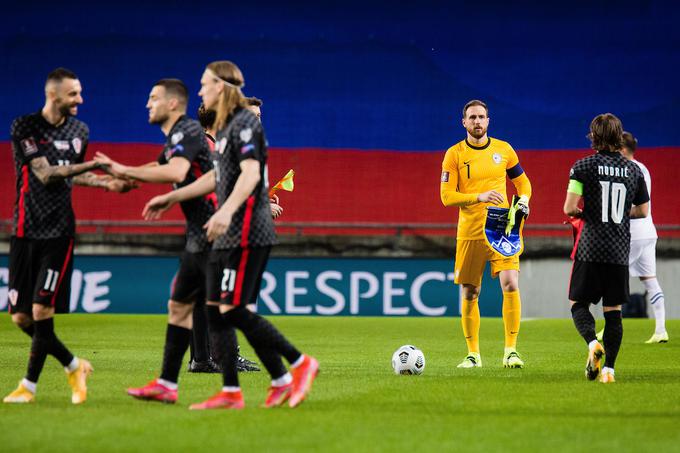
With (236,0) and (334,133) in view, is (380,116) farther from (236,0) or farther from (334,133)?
(236,0)

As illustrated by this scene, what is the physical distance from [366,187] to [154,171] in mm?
14639

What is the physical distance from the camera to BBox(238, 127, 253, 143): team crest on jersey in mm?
5648

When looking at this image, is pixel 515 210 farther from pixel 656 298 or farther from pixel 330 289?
pixel 330 289

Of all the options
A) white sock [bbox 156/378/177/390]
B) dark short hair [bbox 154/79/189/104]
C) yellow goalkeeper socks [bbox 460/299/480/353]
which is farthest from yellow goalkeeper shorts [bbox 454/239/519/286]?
white sock [bbox 156/378/177/390]

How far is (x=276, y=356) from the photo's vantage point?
585 cm

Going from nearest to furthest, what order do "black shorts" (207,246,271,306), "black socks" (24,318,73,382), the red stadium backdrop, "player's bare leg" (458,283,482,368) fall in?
"black shorts" (207,246,271,306), "black socks" (24,318,73,382), "player's bare leg" (458,283,482,368), the red stadium backdrop

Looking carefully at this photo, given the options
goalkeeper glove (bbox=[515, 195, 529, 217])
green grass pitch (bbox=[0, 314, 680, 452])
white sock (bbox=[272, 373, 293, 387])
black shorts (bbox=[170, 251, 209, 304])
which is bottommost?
green grass pitch (bbox=[0, 314, 680, 452])

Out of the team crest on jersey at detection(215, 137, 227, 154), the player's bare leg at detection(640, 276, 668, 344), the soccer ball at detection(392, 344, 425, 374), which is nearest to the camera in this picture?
the team crest on jersey at detection(215, 137, 227, 154)

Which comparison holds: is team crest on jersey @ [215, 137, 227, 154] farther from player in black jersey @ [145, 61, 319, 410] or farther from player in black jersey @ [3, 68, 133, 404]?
player in black jersey @ [3, 68, 133, 404]

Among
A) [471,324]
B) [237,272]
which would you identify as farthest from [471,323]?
[237,272]

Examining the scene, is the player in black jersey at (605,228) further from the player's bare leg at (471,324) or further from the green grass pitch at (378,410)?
the player's bare leg at (471,324)

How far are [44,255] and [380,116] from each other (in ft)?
50.0

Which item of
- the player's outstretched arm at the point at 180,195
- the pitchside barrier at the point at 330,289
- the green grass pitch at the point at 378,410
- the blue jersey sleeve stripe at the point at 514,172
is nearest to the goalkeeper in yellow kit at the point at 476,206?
the blue jersey sleeve stripe at the point at 514,172

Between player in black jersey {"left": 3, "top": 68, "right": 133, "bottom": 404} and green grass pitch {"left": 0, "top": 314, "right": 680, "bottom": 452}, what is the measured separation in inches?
10.6
